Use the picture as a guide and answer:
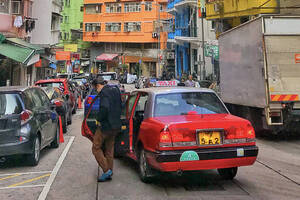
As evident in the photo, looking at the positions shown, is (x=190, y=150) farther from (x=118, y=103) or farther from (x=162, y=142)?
(x=118, y=103)

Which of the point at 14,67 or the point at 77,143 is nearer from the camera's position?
the point at 77,143

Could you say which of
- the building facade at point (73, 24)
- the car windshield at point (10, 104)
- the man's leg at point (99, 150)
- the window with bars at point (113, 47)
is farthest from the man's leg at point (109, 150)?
the building facade at point (73, 24)

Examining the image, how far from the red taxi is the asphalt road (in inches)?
14.8

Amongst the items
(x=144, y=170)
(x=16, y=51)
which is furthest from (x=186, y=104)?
(x=16, y=51)

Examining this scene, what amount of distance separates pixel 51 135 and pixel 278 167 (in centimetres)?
554

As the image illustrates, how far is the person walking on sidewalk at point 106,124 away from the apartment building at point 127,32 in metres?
46.1

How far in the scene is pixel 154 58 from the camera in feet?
177

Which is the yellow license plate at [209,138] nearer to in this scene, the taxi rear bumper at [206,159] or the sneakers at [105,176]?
the taxi rear bumper at [206,159]

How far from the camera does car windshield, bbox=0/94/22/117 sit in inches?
264

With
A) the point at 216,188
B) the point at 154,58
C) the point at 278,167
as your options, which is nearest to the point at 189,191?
the point at 216,188

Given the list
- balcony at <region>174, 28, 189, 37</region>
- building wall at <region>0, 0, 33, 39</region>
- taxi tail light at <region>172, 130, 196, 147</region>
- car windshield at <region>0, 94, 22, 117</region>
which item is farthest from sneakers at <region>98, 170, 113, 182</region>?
balcony at <region>174, 28, 189, 37</region>

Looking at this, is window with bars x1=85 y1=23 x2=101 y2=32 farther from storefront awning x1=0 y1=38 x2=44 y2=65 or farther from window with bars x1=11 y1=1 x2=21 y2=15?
storefront awning x1=0 y1=38 x2=44 y2=65

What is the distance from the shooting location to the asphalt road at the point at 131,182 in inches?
194

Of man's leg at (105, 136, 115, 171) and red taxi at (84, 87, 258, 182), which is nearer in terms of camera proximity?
red taxi at (84, 87, 258, 182)
